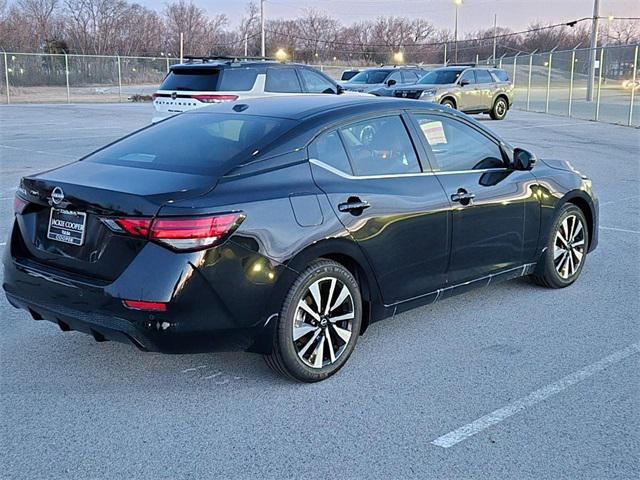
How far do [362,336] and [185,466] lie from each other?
197 centimetres

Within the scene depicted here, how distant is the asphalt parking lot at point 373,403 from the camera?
3.45 meters

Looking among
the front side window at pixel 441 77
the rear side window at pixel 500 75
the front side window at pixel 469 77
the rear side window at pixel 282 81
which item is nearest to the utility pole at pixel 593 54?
the rear side window at pixel 500 75

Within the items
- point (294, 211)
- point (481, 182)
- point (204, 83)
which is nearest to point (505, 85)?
point (204, 83)

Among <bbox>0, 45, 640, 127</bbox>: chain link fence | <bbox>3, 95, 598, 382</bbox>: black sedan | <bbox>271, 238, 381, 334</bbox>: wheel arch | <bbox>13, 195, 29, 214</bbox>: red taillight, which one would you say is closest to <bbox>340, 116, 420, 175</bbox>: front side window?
<bbox>3, 95, 598, 382</bbox>: black sedan

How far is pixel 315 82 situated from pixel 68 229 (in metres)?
11.2

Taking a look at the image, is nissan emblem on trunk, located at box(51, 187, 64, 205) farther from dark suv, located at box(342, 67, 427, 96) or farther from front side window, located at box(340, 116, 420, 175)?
dark suv, located at box(342, 67, 427, 96)

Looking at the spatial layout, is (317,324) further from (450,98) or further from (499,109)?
(499,109)

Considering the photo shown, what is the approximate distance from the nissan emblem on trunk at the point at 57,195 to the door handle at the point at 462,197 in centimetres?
253

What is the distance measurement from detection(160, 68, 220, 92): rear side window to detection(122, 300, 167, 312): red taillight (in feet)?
33.6

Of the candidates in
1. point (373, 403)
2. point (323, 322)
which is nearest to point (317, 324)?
point (323, 322)

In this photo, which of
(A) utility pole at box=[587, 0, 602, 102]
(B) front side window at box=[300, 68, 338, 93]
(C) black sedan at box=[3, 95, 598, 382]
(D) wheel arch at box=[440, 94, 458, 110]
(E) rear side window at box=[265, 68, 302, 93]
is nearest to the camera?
(C) black sedan at box=[3, 95, 598, 382]

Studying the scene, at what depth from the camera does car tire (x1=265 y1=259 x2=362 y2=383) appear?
13.6ft

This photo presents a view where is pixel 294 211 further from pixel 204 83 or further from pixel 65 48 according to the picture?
pixel 65 48

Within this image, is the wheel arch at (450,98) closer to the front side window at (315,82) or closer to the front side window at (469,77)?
the front side window at (469,77)
